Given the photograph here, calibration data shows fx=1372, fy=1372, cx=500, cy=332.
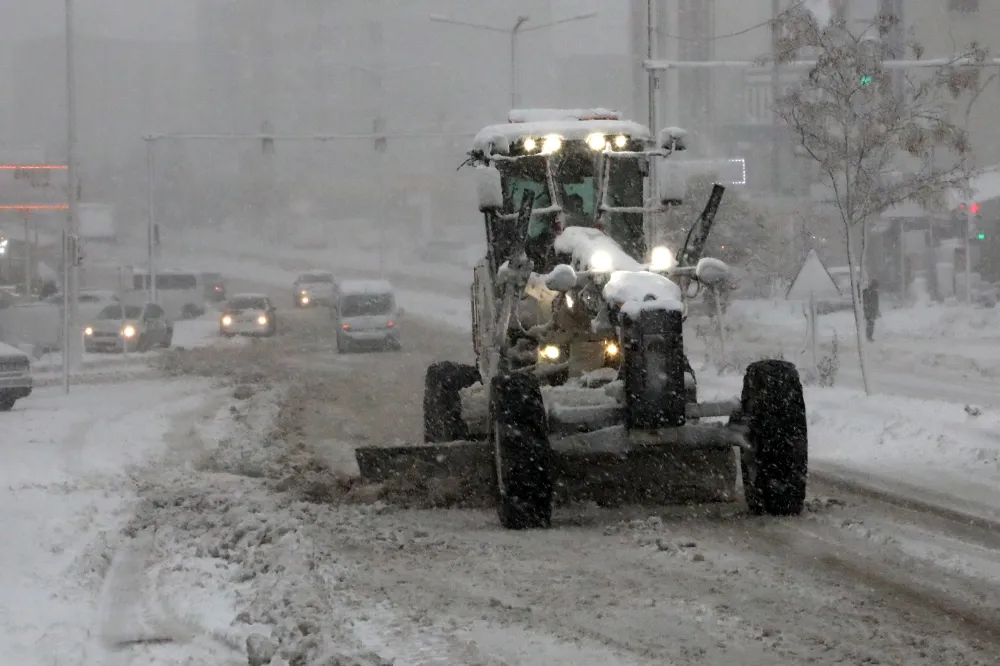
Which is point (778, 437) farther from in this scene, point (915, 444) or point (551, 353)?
point (915, 444)

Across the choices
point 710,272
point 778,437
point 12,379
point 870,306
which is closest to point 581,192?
point 710,272

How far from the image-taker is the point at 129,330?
1533 inches

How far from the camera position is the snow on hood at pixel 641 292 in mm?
9422


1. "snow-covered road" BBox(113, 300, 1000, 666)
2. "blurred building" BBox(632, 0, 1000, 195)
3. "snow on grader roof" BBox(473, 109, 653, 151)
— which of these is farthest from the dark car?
"snow on grader roof" BBox(473, 109, 653, 151)

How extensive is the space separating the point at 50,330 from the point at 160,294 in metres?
18.4

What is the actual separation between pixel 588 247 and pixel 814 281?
9.62 metres

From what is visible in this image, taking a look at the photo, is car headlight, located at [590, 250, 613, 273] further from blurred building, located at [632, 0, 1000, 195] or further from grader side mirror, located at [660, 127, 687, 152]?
blurred building, located at [632, 0, 1000, 195]

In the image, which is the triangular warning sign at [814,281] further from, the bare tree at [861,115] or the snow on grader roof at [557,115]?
the snow on grader roof at [557,115]

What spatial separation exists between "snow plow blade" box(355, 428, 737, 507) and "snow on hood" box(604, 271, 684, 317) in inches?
48.7

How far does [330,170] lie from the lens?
350 ft

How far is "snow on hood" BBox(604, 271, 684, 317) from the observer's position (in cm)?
942

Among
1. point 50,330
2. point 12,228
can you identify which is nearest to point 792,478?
point 50,330

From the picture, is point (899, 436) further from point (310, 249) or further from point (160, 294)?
point (310, 249)

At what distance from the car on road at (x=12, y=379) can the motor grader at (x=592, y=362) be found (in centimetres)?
1233
